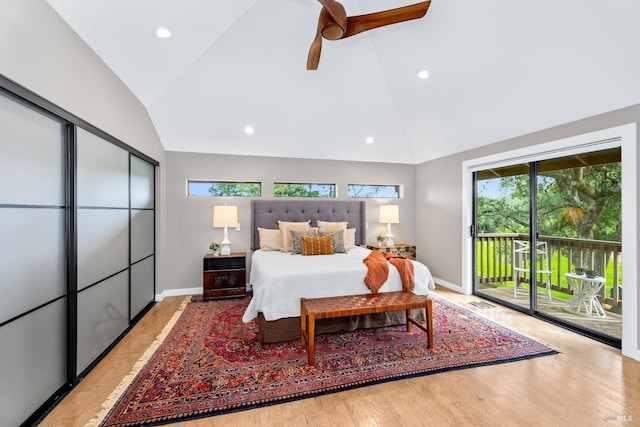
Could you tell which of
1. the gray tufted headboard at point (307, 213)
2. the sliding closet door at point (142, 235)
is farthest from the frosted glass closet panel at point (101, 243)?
the gray tufted headboard at point (307, 213)

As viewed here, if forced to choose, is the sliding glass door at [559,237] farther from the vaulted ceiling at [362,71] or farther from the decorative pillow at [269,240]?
the decorative pillow at [269,240]

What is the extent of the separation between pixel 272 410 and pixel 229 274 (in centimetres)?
266

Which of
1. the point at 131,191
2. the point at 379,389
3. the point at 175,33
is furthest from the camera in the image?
the point at 131,191

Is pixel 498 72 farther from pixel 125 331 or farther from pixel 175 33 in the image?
pixel 125 331

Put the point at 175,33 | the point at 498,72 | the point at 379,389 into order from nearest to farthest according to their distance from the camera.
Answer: the point at 379,389 < the point at 175,33 < the point at 498,72

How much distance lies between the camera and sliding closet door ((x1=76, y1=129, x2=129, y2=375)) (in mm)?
2217

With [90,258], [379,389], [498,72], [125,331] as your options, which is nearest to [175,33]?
[90,258]

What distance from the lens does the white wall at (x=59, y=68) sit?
1.54 m

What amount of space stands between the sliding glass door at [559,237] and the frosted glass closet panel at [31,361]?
4.86 meters

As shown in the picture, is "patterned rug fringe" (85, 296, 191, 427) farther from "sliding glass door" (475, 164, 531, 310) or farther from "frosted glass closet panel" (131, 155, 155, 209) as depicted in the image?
"sliding glass door" (475, 164, 531, 310)

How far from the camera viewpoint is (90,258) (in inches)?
91.7

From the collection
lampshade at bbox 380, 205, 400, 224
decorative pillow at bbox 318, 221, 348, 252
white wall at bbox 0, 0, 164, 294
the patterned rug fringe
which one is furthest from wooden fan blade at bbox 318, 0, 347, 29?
lampshade at bbox 380, 205, 400, 224

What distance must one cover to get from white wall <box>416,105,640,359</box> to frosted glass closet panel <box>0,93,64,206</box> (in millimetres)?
4731

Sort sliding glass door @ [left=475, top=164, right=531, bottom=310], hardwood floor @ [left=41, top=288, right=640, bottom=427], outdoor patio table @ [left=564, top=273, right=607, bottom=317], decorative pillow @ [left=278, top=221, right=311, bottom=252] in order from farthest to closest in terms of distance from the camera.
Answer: decorative pillow @ [left=278, top=221, right=311, bottom=252] → sliding glass door @ [left=475, top=164, right=531, bottom=310] → outdoor patio table @ [left=564, top=273, right=607, bottom=317] → hardwood floor @ [left=41, top=288, right=640, bottom=427]
